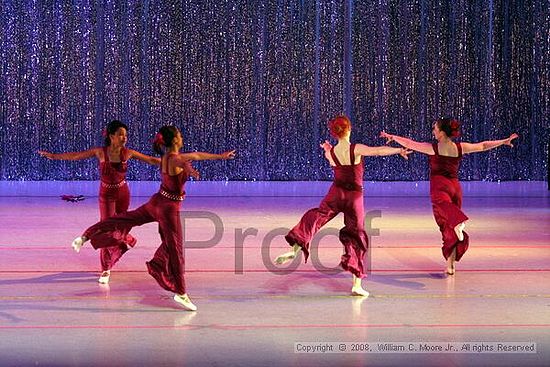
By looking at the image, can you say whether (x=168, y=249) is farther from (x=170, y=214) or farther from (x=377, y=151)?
(x=377, y=151)

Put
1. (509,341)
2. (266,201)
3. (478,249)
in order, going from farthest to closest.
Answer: (266,201), (478,249), (509,341)

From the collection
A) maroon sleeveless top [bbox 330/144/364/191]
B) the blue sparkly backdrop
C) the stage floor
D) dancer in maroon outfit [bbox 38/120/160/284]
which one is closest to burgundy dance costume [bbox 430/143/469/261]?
the stage floor

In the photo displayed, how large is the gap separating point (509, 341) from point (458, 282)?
2248mm

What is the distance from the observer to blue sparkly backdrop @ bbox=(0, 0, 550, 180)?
19062 millimetres

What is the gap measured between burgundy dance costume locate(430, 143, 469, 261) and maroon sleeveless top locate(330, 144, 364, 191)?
1.11 meters

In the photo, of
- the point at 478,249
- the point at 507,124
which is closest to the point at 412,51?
the point at 507,124

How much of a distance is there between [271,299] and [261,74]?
11.7 m

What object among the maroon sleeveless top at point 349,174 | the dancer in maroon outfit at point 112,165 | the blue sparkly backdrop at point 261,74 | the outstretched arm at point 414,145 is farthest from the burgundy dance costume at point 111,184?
the blue sparkly backdrop at point 261,74

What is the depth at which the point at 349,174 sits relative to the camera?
8.12m

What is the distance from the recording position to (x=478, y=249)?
10.5 meters

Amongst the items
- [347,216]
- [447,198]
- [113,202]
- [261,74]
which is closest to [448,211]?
[447,198]

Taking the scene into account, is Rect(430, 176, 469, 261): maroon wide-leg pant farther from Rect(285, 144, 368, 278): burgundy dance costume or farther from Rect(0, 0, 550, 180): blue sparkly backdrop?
Rect(0, 0, 550, 180): blue sparkly backdrop

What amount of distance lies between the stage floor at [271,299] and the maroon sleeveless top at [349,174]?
2.62ft

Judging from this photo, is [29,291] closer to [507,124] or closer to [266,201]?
[266,201]
